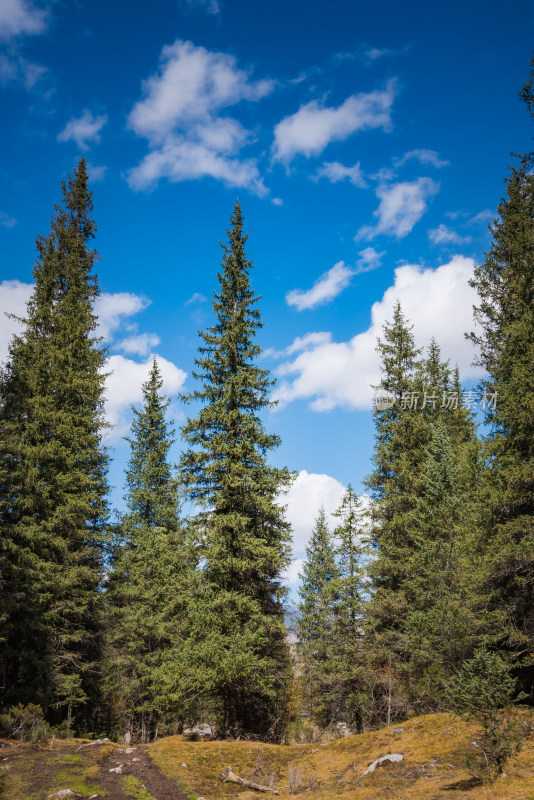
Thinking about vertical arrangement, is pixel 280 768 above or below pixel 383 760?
below

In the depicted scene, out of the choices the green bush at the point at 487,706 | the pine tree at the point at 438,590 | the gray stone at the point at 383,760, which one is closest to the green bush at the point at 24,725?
the gray stone at the point at 383,760

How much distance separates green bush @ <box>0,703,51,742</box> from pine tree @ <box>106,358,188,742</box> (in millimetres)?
5102

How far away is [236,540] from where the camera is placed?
1741 centimetres

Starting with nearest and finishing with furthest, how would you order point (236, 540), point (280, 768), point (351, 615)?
point (280, 768), point (236, 540), point (351, 615)

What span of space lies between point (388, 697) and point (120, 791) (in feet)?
47.9

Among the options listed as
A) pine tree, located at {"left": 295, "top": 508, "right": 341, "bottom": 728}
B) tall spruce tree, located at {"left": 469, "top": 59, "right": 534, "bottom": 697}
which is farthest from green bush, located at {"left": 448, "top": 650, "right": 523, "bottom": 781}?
pine tree, located at {"left": 295, "top": 508, "right": 341, "bottom": 728}

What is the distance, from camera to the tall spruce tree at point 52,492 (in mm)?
16703

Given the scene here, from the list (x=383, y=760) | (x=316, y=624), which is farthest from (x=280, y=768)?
(x=316, y=624)

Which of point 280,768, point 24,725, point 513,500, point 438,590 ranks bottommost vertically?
point 280,768

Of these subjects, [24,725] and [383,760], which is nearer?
[383,760]

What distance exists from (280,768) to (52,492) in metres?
12.7

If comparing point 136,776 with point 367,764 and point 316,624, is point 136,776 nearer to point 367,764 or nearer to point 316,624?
point 367,764

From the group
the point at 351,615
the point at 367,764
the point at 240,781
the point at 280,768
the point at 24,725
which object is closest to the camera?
the point at 240,781

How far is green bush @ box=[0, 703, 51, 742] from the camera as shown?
1398 centimetres
